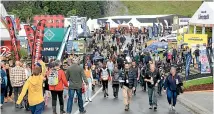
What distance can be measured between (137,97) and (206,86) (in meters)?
3.53

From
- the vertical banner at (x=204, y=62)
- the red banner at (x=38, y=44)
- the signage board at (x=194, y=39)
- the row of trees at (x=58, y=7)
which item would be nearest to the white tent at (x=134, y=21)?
the row of trees at (x=58, y=7)

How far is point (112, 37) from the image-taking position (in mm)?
57688

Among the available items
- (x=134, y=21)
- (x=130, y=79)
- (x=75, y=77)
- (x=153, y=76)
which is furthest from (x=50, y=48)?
(x=134, y=21)

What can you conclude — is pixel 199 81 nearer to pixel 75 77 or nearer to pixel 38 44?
pixel 38 44

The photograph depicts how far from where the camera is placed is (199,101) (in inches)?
666

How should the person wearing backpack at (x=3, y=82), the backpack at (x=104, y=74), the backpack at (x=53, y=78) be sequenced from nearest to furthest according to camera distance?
the backpack at (x=53, y=78)
the person wearing backpack at (x=3, y=82)
the backpack at (x=104, y=74)

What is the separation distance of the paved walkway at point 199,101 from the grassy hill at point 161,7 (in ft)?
281

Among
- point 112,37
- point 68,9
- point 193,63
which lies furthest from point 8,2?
point 193,63

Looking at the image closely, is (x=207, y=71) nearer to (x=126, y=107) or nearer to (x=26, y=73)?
(x=126, y=107)

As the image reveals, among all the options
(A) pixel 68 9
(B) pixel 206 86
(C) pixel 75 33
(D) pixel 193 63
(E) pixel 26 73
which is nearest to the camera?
(E) pixel 26 73

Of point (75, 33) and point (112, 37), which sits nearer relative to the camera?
point (75, 33)

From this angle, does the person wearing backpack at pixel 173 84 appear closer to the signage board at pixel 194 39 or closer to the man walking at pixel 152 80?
the man walking at pixel 152 80

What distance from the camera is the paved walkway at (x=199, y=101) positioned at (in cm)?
1494

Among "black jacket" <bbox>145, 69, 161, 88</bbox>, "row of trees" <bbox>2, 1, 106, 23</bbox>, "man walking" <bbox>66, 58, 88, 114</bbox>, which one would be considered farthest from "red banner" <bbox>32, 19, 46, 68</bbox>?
"row of trees" <bbox>2, 1, 106, 23</bbox>
